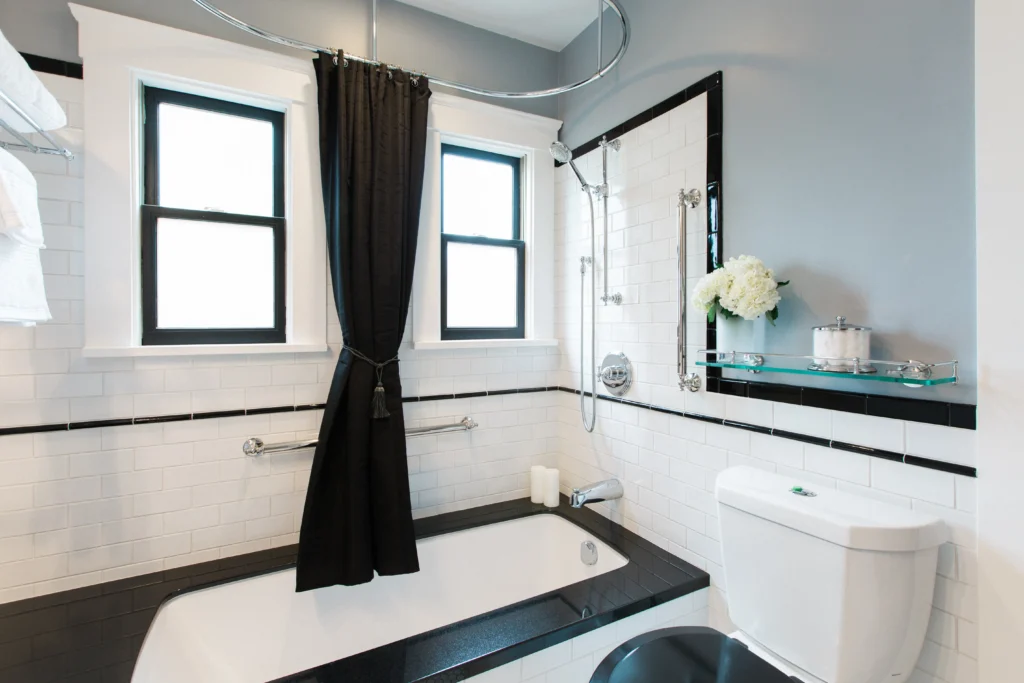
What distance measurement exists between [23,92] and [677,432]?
2177 millimetres

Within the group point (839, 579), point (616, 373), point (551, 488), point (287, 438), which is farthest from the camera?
point (551, 488)

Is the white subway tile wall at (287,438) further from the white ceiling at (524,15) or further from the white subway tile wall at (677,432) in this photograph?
the white ceiling at (524,15)

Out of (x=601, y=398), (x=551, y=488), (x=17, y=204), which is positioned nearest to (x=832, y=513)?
(x=601, y=398)

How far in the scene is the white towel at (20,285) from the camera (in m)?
1.10

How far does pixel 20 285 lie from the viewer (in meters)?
1.15

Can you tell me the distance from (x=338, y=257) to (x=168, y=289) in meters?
0.66

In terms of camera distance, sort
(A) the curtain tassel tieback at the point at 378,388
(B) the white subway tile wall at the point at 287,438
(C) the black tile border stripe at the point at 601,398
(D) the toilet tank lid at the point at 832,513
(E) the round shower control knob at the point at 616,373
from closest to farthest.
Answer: (D) the toilet tank lid at the point at 832,513 → (C) the black tile border stripe at the point at 601,398 → (B) the white subway tile wall at the point at 287,438 → (A) the curtain tassel tieback at the point at 378,388 → (E) the round shower control knob at the point at 616,373

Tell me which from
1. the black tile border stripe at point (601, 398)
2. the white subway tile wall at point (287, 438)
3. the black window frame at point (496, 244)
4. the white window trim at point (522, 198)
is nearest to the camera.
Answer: the black tile border stripe at point (601, 398)

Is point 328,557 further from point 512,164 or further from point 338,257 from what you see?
point 512,164

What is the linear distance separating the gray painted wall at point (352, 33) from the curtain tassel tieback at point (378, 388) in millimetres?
1261

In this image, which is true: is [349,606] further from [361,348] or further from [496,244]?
[496,244]

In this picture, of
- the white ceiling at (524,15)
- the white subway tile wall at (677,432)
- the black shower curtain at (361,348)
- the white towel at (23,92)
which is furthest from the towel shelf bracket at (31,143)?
→ the white subway tile wall at (677,432)

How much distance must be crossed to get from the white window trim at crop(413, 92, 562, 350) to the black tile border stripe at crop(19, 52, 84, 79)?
123cm

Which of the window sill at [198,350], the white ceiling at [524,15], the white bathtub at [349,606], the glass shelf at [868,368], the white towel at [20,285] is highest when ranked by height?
the white ceiling at [524,15]
